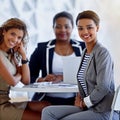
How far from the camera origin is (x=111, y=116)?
1.80m

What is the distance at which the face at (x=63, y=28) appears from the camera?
276 centimetres

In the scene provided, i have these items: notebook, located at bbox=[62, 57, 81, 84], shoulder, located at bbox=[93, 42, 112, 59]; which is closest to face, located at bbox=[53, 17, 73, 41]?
notebook, located at bbox=[62, 57, 81, 84]

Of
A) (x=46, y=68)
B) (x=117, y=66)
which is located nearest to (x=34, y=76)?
(x=46, y=68)

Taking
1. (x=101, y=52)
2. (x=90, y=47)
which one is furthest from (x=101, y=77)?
(x=90, y=47)

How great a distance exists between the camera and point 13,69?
237 centimetres

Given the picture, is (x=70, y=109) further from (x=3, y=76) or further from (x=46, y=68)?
(x=46, y=68)

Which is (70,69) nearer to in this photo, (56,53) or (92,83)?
(56,53)

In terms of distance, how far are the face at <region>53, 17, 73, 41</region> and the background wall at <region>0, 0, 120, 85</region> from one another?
3.56 ft

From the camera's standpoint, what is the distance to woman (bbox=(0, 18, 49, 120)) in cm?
224

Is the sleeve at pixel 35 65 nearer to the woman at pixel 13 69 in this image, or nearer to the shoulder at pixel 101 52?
the woman at pixel 13 69

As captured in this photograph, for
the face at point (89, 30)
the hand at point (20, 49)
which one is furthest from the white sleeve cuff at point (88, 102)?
the hand at point (20, 49)

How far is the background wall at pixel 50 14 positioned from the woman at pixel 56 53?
1.05 metres

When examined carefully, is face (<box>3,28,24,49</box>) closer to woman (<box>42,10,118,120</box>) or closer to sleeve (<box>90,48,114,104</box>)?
woman (<box>42,10,118,120</box>)

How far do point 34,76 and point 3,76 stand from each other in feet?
1.96
